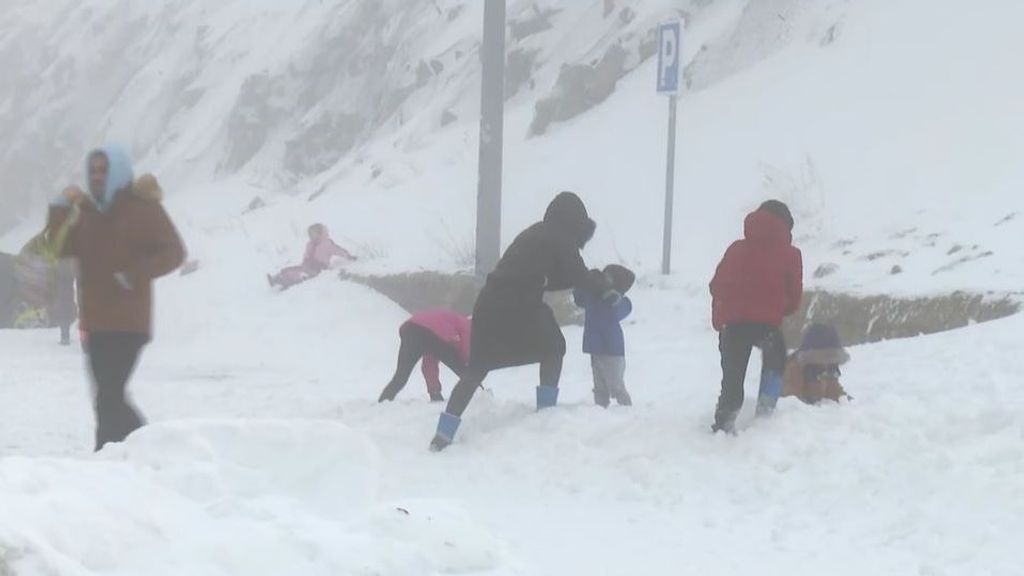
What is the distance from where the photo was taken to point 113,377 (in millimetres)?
6086

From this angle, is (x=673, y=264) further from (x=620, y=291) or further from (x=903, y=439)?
(x=903, y=439)

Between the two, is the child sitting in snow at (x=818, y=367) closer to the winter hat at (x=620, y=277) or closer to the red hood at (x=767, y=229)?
the red hood at (x=767, y=229)

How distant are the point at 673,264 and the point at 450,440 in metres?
5.24

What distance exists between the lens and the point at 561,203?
741 cm

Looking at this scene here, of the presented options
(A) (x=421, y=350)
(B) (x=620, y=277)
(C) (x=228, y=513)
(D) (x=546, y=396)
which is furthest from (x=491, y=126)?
(C) (x=228, y=513)

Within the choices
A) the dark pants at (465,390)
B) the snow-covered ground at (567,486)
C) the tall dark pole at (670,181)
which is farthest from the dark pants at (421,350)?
the tall dark pole at (670,181)

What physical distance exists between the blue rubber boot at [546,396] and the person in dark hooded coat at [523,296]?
0.26 m

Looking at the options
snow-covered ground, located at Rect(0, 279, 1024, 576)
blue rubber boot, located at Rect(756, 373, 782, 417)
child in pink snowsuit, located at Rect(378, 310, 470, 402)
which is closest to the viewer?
snow-covered ground, located at Rect(0, 279, 1024, 576)

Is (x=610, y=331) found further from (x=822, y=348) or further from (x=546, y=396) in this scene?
(x=822, y=348)

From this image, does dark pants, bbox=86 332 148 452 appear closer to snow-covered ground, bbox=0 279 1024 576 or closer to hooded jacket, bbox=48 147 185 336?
hooded jacket, bbox=48 147 185 336

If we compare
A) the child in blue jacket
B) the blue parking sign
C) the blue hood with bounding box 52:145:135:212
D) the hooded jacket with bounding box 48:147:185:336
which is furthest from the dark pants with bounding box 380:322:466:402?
the blue parking sign

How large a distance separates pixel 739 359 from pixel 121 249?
9.97 ft

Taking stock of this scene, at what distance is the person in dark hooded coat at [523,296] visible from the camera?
24.2 ft

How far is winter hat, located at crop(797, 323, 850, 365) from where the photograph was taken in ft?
24.5
